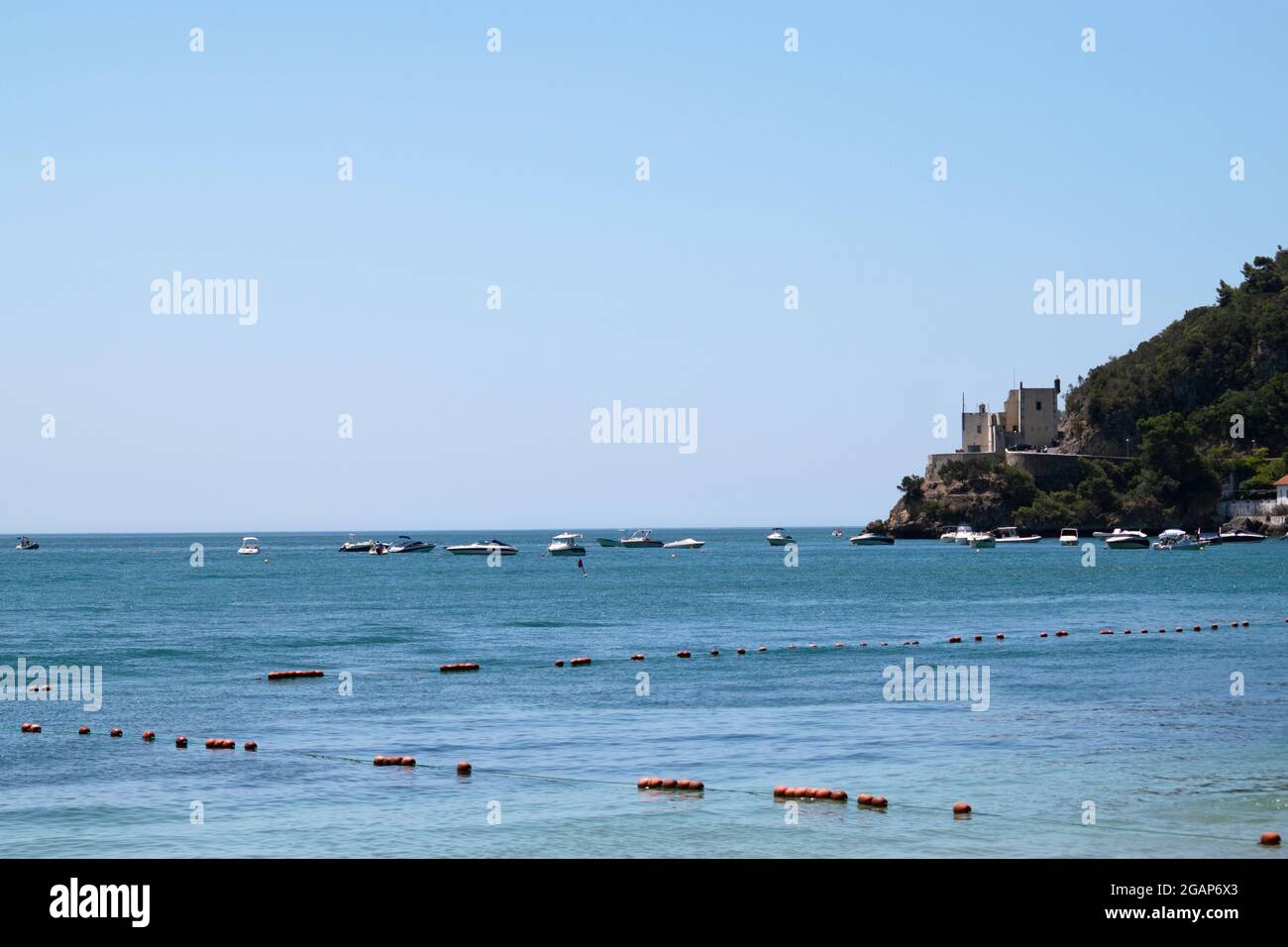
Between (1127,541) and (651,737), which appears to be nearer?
(651,737)

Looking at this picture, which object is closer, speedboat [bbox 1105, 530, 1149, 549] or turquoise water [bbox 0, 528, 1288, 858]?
turquoise water [bbox 0, 528, 1288, 858]

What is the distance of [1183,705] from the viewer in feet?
145

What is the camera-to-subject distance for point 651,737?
3900 cm

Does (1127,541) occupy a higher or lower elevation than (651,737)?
lower

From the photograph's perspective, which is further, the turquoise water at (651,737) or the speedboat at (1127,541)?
the speedboat at (1127,541)

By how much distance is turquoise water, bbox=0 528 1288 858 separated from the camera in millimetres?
27141

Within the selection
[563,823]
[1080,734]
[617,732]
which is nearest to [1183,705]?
[1080,734]

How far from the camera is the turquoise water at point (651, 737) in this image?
89.0 ft

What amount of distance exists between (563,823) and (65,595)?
4041 inches
